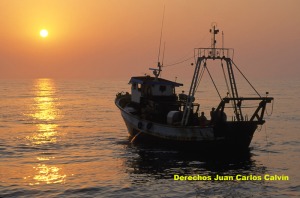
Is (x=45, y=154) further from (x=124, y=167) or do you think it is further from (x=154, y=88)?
(x=154, y=88)

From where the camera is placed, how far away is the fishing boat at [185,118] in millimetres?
39188

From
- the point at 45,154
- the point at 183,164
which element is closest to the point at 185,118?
the point at 183,164

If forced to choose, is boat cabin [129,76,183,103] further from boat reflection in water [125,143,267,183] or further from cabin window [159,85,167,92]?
boat reflection in water [125,143,267,183]

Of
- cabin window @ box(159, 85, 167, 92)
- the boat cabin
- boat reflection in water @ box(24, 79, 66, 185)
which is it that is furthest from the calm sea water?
cabin window @ box(159, 85, 167, 92)

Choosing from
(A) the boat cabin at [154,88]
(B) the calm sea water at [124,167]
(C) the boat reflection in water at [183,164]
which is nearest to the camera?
(B) the calm sea water at [124,167]

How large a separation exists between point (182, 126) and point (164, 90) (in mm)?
8492

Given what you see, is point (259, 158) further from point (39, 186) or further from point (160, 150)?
point (39, 186)

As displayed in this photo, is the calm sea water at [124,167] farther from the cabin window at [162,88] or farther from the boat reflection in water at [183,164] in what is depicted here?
the cabin window at [162,88]

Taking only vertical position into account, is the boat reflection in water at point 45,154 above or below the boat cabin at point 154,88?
below

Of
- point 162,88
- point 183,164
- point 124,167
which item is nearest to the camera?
point 124,167

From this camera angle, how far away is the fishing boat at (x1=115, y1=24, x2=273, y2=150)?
3919 cm

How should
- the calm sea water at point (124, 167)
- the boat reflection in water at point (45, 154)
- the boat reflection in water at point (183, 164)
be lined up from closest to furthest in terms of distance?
the calm sea water at point (124, 167) < the boat reflection in water at point (45, 154) < the boat reflection in water at point (183, 164)

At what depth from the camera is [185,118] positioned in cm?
4184

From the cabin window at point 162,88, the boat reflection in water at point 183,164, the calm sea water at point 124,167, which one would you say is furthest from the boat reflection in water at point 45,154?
the cabin window at point 162,88
